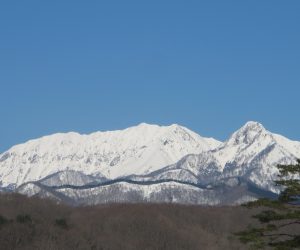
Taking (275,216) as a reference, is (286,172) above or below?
above

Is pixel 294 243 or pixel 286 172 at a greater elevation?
pixel 286 172

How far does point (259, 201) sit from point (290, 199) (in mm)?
1842

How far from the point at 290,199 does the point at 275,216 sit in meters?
1.54

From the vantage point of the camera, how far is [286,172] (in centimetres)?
4416

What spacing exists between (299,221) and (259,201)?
2.82 metres

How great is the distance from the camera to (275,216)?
141ft

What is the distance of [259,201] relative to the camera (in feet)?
143

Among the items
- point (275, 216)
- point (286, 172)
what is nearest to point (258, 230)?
point (275, 216)

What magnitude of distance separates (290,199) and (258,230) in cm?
282

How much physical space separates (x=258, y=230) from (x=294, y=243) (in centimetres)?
231

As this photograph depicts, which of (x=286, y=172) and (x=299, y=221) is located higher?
(x=286, y=172)

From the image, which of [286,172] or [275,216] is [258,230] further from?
[286,172]

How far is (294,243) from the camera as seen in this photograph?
141ft
